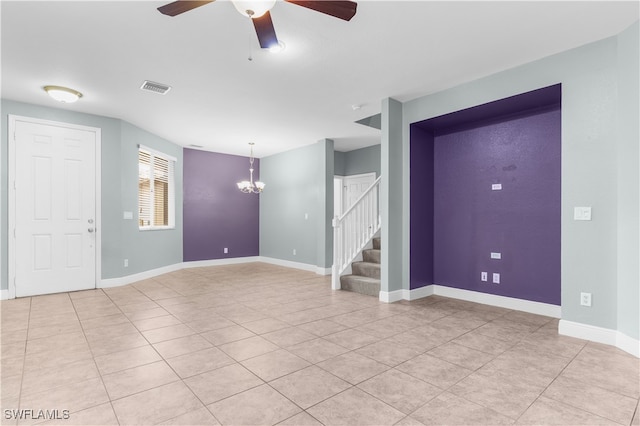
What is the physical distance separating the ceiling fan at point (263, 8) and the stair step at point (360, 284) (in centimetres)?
363

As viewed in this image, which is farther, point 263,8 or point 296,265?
point 296,265

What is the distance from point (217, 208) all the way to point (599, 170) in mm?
7192

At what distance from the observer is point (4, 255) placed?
15.0ft

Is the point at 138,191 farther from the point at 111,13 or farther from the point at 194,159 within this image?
the point at 111,13

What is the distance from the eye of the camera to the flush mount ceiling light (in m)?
4.12

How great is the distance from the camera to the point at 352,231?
5609 mm

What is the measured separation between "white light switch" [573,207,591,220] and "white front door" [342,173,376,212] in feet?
15.8

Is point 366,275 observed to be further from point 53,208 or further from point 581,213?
point 53,208

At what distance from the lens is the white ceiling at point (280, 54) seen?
2.63m

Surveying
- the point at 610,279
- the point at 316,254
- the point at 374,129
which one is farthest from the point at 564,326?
the point at 316,254

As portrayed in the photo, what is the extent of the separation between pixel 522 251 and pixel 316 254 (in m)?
4.13

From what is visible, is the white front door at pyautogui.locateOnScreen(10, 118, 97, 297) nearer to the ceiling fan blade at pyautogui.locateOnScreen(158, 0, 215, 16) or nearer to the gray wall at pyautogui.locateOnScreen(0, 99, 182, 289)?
the gray wall at pyautogui.locateOnScreen(0, 99, 182, 289)

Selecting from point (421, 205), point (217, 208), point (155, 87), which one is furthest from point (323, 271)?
point (155, 87)

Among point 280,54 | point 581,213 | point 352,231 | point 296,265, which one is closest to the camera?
point 581,213
